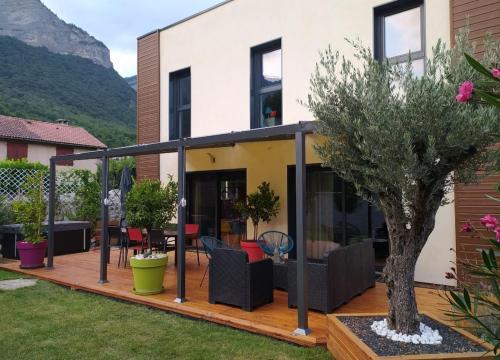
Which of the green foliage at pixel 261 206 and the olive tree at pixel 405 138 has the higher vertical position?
the olive tree at pixel 405 138

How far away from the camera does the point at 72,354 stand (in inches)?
150

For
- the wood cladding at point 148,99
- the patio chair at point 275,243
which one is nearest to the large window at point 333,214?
the patio chair at point 275,243

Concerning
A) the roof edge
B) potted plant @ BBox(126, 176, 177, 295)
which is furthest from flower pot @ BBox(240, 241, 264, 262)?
the roof edge

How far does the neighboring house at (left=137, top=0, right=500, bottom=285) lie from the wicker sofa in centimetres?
133

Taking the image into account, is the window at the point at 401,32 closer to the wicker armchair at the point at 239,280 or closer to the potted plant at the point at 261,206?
the potted plant at the point at 261,206

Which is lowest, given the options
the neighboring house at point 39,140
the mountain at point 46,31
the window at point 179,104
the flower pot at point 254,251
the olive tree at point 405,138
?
the flower pot at point 254,251

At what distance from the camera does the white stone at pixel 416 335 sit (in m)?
3.19

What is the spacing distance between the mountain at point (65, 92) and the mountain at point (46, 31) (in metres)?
5.69

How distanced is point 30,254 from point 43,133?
23.2 m

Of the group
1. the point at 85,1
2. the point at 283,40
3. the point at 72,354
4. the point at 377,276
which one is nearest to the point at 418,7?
the point at 283,40

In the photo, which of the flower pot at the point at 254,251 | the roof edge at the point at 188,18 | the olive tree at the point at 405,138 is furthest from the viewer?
the roof edge at the point at 188,18

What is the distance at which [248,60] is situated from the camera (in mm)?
8102

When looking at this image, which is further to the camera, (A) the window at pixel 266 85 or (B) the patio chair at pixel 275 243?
(A) the window at pixel 266 85

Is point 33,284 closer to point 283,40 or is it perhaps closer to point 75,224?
point 75,224
